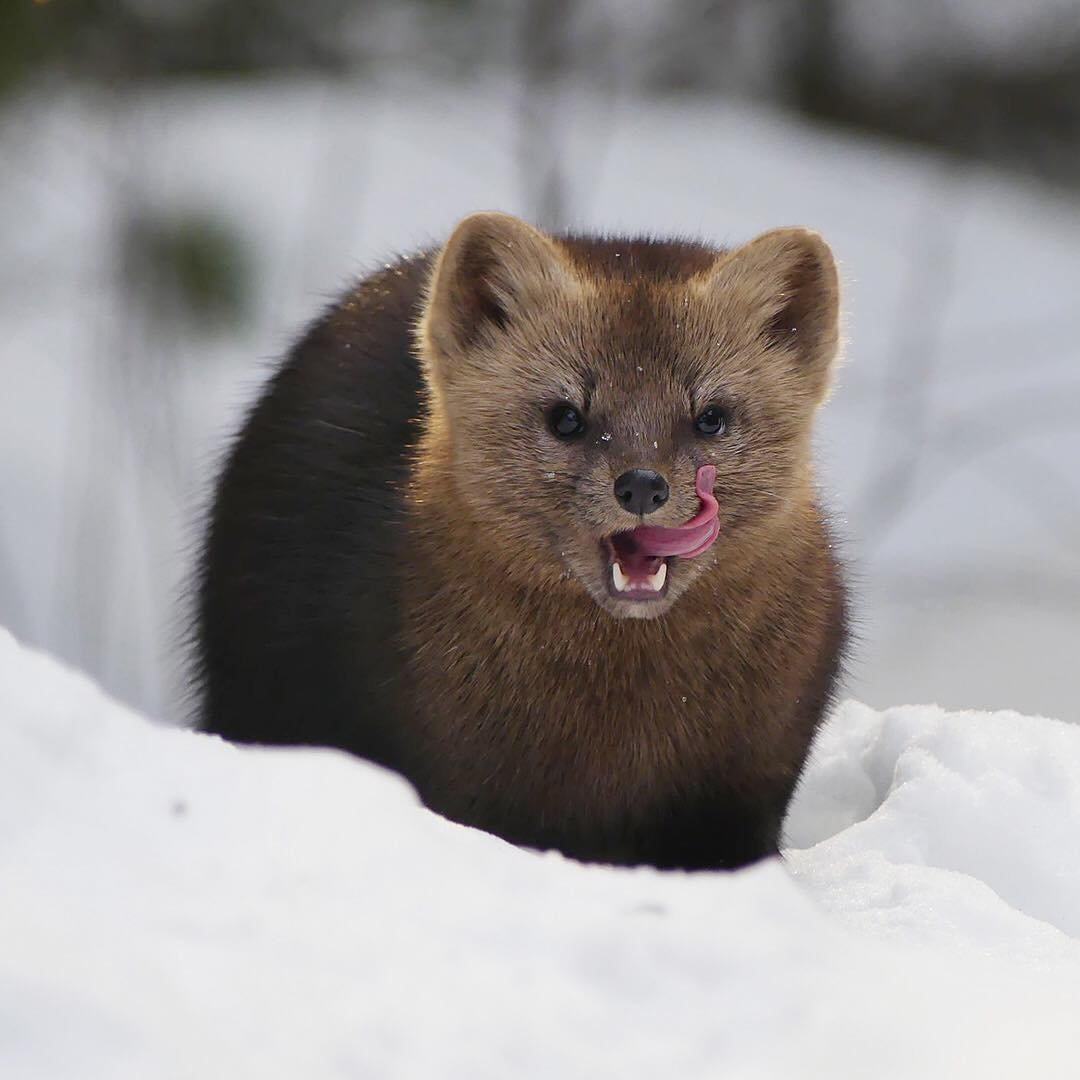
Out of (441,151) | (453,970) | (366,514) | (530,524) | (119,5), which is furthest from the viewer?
(441,151)

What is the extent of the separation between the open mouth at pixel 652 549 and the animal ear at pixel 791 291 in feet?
1.25

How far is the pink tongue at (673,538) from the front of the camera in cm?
300

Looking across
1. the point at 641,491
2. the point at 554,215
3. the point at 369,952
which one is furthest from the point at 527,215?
the point at 369,952

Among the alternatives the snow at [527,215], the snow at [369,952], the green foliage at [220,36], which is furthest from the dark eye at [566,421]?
the green foliage at [220,36]

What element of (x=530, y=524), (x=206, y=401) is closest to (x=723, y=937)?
(x=530, y=524)

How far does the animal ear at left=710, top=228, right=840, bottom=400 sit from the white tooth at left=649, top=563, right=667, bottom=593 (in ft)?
1.56

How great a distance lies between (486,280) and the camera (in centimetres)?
333

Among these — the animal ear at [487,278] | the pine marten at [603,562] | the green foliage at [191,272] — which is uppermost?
the animal ear at [487,278]

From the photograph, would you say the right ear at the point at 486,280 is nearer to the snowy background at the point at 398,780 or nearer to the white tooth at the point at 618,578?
the white tooth at the point at 618,578

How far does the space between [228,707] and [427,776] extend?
72 centimetres

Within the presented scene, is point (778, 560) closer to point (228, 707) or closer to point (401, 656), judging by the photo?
point (401, 656)

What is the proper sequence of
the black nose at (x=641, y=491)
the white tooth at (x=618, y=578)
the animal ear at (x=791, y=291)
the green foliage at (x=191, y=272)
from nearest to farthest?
1. the black nose at (x=641, y=491)
2. the white tooth at (x=618, y=578)
3. the animal ear at (x=791, y=291)
4. the green foliage at (x=191, y=272)

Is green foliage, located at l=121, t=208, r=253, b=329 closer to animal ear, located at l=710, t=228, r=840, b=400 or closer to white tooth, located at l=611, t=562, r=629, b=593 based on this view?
animal ear, located at l=710, t=228, r=840, b=400

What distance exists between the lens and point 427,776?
3270 millimetres
